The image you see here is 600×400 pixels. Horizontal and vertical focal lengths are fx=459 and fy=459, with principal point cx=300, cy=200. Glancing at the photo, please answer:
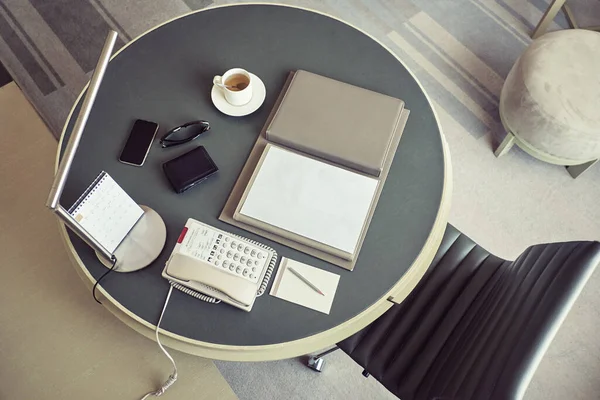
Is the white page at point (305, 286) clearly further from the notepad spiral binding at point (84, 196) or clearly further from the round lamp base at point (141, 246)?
the notepad spiral binding at point (84, 196)

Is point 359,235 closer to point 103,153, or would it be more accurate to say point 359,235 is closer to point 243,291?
point 243,291

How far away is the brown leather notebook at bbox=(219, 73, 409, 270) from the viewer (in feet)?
3.14

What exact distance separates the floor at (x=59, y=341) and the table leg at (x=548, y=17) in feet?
6.18

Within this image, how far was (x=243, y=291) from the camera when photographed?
87 cm

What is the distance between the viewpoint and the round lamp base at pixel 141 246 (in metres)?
0.95

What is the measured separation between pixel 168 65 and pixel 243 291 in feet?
2.10

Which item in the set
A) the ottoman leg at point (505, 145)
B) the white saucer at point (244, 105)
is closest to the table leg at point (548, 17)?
the ottoman leg at point (505, 145)

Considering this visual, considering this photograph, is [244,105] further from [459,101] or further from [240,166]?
[459,101]

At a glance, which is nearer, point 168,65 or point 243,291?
point 243,291

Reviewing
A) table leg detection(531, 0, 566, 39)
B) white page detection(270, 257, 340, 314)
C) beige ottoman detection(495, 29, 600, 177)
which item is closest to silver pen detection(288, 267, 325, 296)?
white page detection(270, 257, 340, 314)

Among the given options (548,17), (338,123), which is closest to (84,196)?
(338,123)

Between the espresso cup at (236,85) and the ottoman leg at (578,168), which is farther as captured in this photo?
the ottoman leg at (578,168)

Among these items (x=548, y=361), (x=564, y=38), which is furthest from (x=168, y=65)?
(x=548, y=361)

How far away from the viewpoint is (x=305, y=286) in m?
0.94
